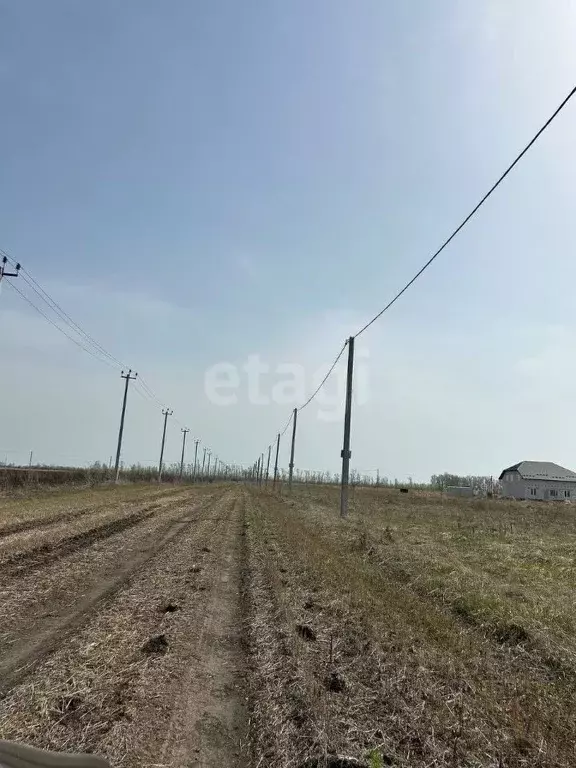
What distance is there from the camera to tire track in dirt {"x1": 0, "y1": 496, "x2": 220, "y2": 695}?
197 inches

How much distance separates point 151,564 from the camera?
10.5 meters


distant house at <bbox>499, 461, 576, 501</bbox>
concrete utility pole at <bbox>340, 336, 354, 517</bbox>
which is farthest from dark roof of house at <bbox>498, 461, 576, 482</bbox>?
concrete utility pole at <bbox>340, 336, 354, 517</bbox>

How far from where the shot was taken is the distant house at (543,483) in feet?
285

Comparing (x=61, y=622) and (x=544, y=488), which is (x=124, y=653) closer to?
(x=61, y=622)

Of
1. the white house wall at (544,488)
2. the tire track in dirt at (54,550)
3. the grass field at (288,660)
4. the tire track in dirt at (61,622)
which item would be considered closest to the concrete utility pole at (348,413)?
the tire track in dirt at (54,550)

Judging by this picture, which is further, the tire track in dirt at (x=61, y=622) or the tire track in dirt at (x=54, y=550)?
the tire track in dirt at (x=54, y=550)

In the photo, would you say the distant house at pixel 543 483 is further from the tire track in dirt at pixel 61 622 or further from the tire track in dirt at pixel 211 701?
the tire track in dirt at pixel 211 701

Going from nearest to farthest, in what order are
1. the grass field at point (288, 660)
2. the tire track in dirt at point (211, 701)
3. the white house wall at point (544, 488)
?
the tire track in dirt at point (211, 701)
the grass field at point (288, 660)
the white house wall at point (544, 488)

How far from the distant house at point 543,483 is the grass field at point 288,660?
82.7 metres

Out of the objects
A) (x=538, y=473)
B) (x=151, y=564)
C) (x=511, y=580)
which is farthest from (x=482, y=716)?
(x=538, y=473)

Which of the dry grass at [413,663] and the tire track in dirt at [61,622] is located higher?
the dry grass at [413,663]

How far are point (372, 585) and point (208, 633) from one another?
138 inches

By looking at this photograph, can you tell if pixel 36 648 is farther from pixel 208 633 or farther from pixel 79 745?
pixel 79 745

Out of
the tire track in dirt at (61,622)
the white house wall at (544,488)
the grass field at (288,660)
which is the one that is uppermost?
the white house wall at (544,488)
